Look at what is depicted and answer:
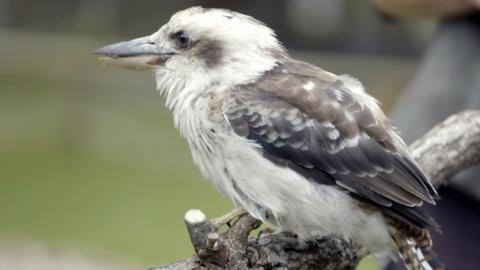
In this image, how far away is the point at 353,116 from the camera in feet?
8.45

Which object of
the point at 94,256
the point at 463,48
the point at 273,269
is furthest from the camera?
the point at 94,256

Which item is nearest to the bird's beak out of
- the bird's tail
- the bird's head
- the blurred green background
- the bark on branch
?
the bird's head

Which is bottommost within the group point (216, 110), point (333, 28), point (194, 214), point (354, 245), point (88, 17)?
point (354, 245)

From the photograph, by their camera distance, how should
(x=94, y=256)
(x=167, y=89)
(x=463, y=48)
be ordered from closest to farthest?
(x=167, y=89) < (x=463, y=48) < (x=94, y=256)

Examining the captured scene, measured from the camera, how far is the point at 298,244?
2.59 meters

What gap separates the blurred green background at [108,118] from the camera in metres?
6.71

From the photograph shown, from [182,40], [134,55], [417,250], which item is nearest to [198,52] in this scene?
[182,40]

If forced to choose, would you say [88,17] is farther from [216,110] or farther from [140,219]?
[216,110]

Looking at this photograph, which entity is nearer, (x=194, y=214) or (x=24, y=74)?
(x=194, y=214)

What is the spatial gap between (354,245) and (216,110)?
0.50 meters

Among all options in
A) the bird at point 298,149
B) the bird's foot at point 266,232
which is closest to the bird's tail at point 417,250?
the bird at point 298,149

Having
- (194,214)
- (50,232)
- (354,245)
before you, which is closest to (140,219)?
(50,232)

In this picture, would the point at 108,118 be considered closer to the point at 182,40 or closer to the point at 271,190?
the point at 182,40

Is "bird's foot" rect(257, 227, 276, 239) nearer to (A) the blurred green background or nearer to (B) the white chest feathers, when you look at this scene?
(B) the white chest feathers
